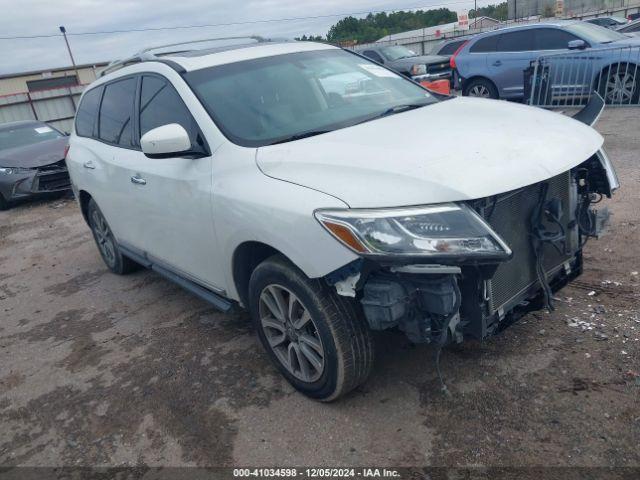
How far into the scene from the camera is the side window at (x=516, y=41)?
11250 millimetres

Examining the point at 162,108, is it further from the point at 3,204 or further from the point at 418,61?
the point at 418,61

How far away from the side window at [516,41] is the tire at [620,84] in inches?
83.5

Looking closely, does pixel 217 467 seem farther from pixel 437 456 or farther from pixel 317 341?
pixel 437 456

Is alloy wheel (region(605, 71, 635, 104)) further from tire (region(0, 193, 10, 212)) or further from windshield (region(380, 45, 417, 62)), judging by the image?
tire (region(0, 193, 10, 212))

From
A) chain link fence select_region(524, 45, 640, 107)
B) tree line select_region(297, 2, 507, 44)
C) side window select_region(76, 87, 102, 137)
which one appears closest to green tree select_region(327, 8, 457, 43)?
tree line select_region(297, 2, 507, 44)

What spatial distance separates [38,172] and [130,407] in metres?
7.82

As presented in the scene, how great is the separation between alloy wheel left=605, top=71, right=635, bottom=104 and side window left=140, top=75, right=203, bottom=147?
8531mm

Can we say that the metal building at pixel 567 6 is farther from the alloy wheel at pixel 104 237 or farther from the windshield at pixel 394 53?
the alloy wheel at pixel 104 237

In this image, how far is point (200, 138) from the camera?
10.8 ft

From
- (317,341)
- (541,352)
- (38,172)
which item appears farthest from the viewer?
(38,172)

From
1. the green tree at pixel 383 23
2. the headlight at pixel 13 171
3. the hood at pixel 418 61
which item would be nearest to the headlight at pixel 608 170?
the headlight at pixel 13 171

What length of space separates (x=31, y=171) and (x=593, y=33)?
10.8 metres

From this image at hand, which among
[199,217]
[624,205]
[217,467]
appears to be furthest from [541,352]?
[624,205]

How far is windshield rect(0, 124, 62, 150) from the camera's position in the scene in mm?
10610
